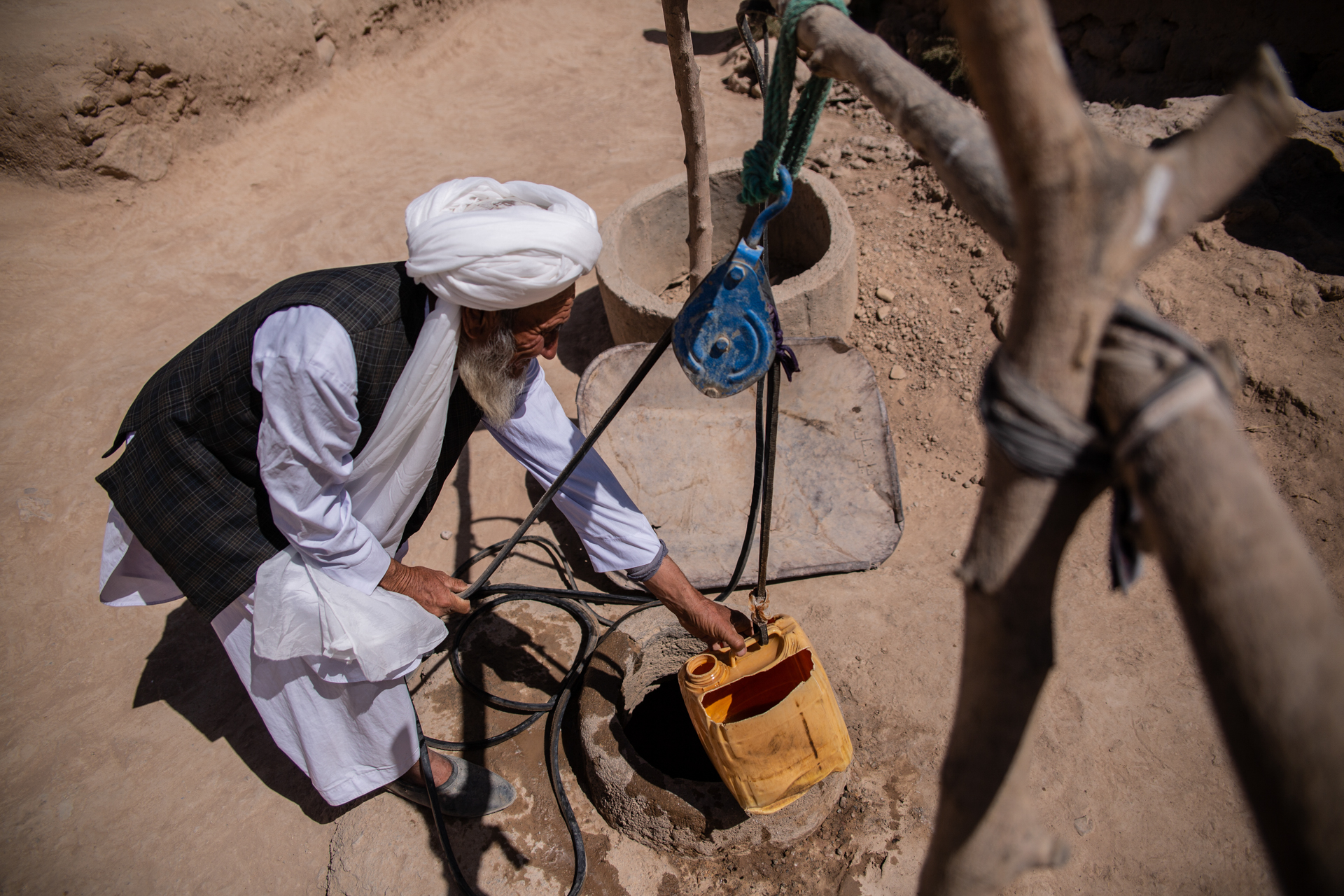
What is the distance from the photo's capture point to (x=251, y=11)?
18.0ft

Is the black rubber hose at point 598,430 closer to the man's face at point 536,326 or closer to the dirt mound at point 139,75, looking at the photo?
the man's face at point 536,326

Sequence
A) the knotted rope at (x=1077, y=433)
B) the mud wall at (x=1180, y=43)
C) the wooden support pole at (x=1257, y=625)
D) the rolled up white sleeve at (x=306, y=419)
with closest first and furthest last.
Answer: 1. the wooden support pole at (x=1257, y=625)
2. the knotted rope at (x=1077, y=433)
3. the rolled up white sleeve at (x=306, y=419)
4. the mud wall at (x=1180, y=43)

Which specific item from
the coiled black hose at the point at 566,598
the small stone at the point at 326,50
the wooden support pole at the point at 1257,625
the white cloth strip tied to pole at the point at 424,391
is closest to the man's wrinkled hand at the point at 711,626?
the coiled black hose at the point at 566,598

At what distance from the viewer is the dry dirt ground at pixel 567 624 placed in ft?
6.70

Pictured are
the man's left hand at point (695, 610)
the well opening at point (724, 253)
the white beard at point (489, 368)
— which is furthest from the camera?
the well opening at point (724, 253)

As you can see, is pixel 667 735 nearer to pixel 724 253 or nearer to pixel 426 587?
pixel 426 587

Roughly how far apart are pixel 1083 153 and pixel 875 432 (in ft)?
7.91

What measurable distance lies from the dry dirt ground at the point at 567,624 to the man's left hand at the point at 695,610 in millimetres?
681

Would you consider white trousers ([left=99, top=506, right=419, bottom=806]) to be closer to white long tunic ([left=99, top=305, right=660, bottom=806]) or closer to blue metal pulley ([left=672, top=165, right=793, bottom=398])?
white long tunic ([left=99, top=305, right=660, bottom=806])

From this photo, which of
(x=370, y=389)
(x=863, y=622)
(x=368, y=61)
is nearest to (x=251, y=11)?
(x=368, y=61)

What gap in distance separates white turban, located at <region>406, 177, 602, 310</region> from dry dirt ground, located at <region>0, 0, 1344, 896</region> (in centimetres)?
152

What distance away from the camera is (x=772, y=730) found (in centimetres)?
156

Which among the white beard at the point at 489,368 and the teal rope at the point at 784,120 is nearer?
the teal rope at the point at 784,120

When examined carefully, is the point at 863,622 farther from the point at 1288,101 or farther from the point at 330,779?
the point at 1288,101
